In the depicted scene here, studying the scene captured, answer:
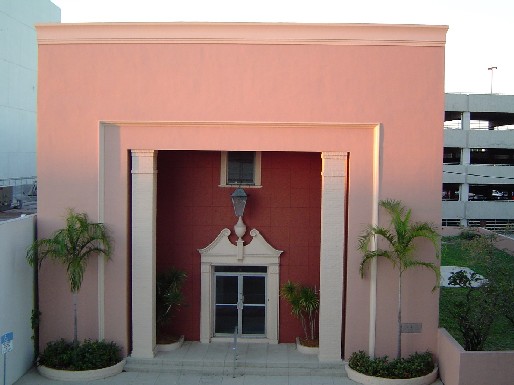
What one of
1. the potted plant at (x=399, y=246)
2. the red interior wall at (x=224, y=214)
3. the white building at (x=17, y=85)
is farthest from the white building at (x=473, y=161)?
the potted plant at (x=399, y=246)

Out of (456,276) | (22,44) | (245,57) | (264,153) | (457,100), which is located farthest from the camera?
(457,100)

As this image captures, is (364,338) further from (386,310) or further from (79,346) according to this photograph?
(79,346)

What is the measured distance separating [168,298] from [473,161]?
34884mm

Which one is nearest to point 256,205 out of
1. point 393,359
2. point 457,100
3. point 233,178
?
point 233,178

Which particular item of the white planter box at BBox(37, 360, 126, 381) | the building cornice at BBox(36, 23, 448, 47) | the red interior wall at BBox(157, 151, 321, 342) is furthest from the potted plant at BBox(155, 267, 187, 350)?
the building cornice at BBox(36, 23, 448, 47)

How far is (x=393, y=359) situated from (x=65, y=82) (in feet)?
30.8

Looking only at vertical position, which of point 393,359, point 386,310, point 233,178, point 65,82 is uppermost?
point 65,82

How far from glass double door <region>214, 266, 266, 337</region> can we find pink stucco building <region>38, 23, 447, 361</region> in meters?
2.07

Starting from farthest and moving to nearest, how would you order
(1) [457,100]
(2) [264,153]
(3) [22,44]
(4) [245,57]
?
(1) [457,100], (3) [22,44], (2) [264,153], (4) [245,57]

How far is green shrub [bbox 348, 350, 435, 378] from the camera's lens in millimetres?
13055

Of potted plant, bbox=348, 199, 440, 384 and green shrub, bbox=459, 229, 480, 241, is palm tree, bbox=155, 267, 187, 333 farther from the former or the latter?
green shrub, bbox=459, 229, 480, 241

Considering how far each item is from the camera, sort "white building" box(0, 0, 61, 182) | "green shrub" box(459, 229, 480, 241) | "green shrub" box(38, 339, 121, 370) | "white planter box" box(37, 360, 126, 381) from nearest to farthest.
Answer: "white planter box" box(37, 360, 126, 381)
"green shrub" box(38, 339, 121, 370)
"white building" box(0, 0, 61, 182)
"green shrub" box(459, 229, 480, 241)

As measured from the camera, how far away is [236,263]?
15.4 metres

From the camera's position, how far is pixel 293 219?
15.5m
